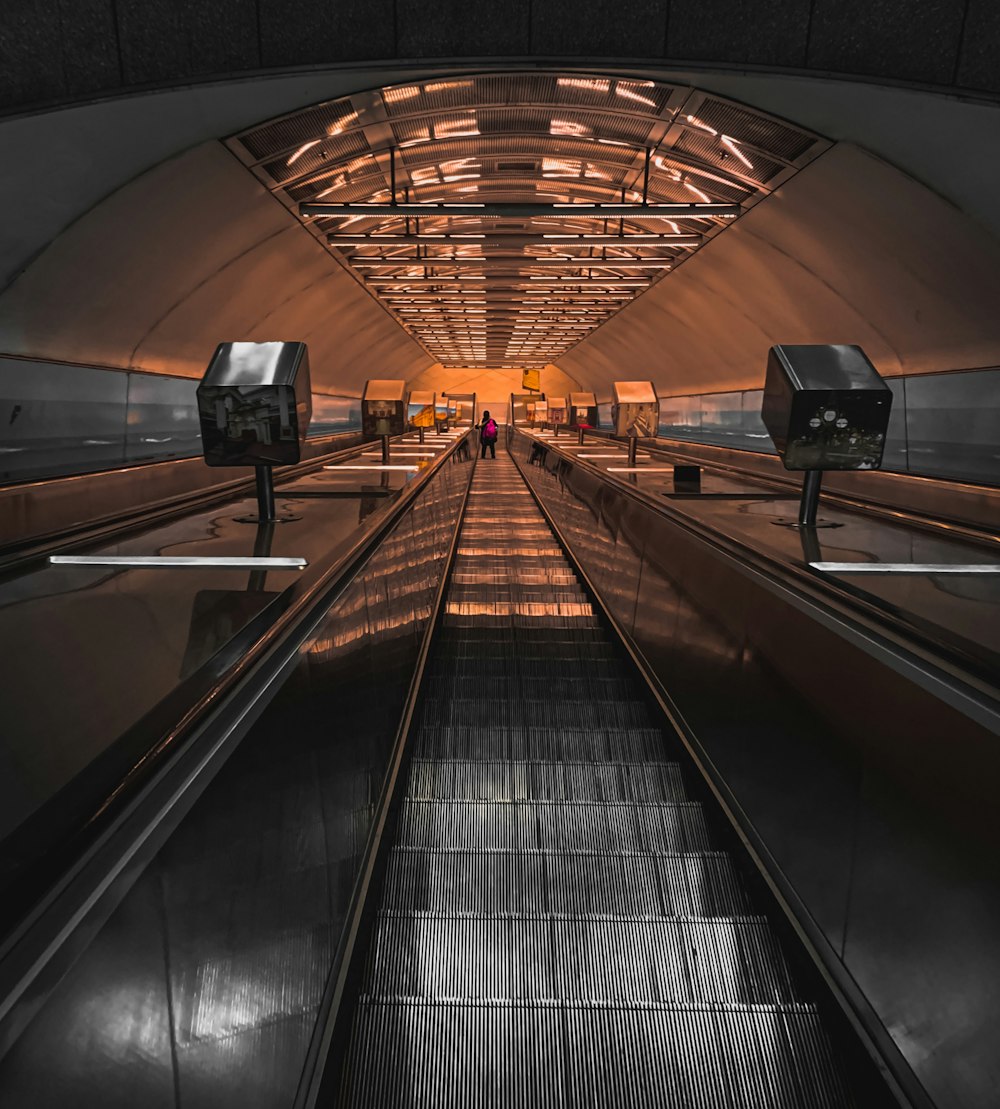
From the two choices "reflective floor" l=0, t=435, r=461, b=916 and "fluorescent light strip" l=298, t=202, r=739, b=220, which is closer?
"reflective floor" l=0, t=435, r=461, b=916

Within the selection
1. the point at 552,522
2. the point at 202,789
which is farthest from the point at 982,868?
the point at 552,522

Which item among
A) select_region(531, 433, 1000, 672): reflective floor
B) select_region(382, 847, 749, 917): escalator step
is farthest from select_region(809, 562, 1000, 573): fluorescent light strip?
select_region(382, 847, 749, 917): escalator step

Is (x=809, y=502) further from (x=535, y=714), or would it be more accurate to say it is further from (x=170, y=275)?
(x=170, y=275)

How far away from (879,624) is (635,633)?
3.21 m

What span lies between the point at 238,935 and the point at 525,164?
38.1 ft

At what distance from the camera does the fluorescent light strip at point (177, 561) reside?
3.37 metres

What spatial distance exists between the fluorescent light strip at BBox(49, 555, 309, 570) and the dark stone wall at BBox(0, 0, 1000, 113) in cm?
484

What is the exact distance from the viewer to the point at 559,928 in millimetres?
2762

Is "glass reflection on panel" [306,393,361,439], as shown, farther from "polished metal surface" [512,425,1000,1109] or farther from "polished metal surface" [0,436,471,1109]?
"polished metal surface" [0,436,471,1109]

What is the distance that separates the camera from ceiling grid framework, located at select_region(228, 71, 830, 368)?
8.05 metres

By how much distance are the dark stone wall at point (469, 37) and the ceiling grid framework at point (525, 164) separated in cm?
52

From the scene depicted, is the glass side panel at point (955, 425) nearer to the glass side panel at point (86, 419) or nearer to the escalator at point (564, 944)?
the escalator at point (564, 944)

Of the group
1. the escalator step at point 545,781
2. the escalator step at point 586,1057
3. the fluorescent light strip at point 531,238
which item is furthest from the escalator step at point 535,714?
the fluorescent light strip at point 531,238

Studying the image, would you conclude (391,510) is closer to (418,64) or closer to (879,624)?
(879,624)
